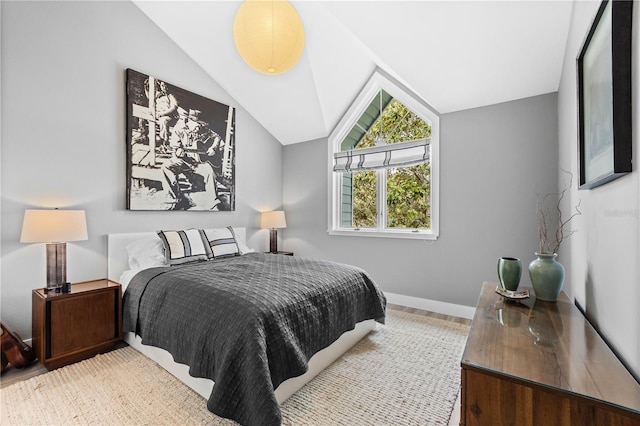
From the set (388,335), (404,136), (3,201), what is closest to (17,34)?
(3,201)

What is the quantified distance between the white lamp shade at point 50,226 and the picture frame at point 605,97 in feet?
10.5

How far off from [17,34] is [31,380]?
2.63 metres

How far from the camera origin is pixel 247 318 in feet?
5.15

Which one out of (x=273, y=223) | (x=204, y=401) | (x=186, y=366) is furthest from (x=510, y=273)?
(x=273, y=223)

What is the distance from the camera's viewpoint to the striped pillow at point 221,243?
3.20 metres

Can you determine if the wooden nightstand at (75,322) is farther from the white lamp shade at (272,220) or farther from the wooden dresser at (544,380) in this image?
the wooden dresser at (544,380)

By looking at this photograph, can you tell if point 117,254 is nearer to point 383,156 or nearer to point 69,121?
point 69,121

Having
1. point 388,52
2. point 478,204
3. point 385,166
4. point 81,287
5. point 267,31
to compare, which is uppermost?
point 388,52

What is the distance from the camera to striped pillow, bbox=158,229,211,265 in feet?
9.33

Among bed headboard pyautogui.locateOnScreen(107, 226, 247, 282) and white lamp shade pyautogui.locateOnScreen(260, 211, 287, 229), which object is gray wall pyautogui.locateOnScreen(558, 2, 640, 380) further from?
bed headboard pyautogui.locateOnScreen(107, 226, 247, 282)

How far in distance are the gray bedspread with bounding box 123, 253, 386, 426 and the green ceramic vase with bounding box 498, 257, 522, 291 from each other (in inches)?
42.3

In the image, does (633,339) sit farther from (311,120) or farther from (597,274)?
(311,120)

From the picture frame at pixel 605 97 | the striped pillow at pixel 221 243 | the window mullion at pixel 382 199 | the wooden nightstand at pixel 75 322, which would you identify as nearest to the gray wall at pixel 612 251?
the picture frame at pixel 605 97

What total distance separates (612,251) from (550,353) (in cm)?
46
